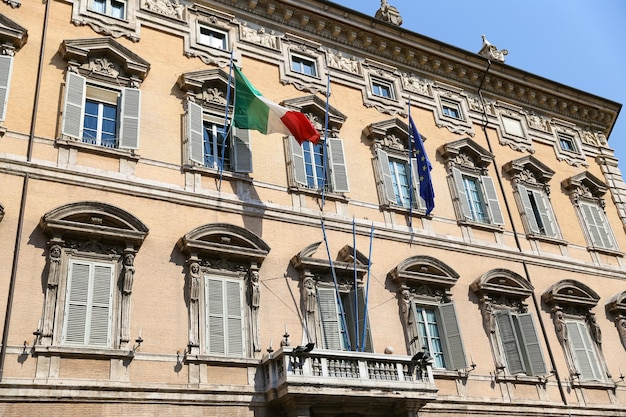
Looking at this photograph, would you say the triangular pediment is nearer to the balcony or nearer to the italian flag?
the italian flag

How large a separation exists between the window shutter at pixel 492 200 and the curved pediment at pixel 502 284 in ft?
6.00

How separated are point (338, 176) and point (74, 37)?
22.5ft

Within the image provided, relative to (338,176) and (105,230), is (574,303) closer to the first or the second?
(338,176)

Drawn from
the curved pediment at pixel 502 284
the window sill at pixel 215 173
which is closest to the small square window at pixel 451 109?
the curved pediment at pixel 502 284

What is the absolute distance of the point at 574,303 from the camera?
17.7 meters

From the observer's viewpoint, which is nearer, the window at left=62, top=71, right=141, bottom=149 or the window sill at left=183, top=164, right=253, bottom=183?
the window at left=62, top=71, right=141, bottom=149

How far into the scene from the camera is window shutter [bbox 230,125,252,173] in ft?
48.5

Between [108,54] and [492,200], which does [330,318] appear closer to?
[492,200]

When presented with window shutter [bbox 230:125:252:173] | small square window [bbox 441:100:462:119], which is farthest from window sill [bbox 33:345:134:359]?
small square window [bbox 441:100:462:119]

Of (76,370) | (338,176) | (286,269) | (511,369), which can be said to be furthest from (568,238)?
(76,370)

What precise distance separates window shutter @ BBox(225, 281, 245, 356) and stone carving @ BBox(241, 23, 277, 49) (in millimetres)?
7313

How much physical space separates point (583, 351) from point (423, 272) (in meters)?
5.19

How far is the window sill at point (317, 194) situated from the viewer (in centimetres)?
1522

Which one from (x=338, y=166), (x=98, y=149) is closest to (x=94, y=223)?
(x=98, y=149)
